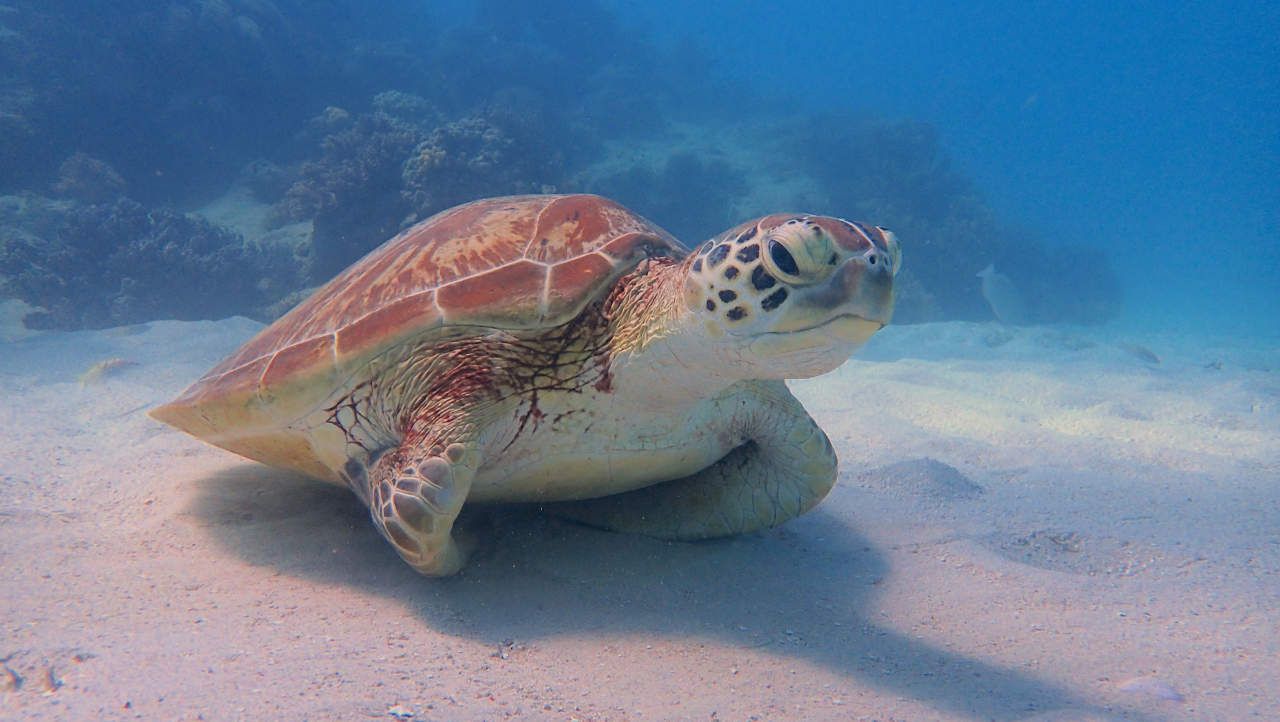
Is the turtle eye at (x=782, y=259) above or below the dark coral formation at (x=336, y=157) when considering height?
below

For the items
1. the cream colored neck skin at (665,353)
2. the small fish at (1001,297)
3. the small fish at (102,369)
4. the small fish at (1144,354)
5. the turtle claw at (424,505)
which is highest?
the cream colored neck skin at (665,353)

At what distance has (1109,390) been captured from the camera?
21.1 ft

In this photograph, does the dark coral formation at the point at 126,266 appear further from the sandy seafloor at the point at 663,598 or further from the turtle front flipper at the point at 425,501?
the turtle front flipper at the point at 425,501

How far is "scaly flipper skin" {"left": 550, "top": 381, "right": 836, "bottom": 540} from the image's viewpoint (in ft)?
9.14

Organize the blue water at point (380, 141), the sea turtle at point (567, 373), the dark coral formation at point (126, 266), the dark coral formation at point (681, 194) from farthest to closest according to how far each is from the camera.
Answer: the dark coral formation at point (681, 194) → the blue water at point (380, 141) → the dark coral formation at point (126, 266) → the sea turtle at point (567, 373)

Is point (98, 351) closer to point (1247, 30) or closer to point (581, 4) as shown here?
point (581, 4)

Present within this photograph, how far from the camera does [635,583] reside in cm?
248

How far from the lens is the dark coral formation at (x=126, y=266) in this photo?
9.45 metres

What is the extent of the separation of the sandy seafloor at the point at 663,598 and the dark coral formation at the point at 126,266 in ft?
23.5

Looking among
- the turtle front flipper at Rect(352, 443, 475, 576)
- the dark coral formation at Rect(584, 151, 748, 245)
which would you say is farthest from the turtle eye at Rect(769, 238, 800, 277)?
the dark coral formation at Rect(584, 151, 748, 245)

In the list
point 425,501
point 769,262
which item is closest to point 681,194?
point 769,262

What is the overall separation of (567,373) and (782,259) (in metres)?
0.99

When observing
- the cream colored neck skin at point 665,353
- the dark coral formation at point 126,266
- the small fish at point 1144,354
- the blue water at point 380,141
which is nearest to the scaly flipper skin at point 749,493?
the cream colored neck skin at point 665,353

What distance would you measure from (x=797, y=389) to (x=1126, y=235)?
2535 inches
